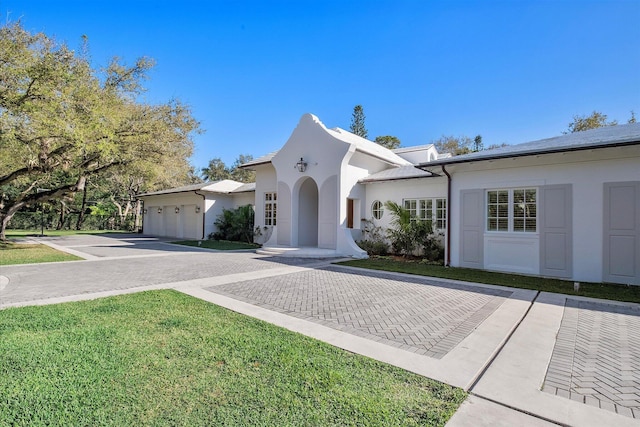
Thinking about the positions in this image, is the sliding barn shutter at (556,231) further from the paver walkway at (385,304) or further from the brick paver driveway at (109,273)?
A: the brick paver driveway at (109,273)

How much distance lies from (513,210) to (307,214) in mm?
10797

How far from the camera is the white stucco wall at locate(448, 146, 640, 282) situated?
9.03 meters

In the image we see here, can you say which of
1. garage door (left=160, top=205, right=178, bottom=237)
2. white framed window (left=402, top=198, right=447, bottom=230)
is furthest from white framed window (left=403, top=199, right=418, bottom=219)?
garage door (left=160, top=205, right=178, bottom=237)

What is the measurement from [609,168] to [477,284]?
516 centimetres

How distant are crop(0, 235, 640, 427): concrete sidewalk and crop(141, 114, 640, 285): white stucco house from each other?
117 inches

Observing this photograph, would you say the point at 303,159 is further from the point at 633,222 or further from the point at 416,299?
the point at 633,222

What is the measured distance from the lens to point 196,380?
3.33 metres

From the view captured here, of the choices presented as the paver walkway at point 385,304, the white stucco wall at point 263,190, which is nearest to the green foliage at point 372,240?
the paver walkway at point 385,304

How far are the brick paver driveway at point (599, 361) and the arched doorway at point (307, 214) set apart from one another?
1334cm

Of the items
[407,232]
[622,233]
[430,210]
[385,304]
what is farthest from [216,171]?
[622,233]

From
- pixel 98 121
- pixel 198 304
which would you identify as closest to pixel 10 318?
pixel 198 304

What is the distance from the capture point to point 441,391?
3209 millimetres

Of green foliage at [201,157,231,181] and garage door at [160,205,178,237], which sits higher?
green foliage at [201,157,231,181]

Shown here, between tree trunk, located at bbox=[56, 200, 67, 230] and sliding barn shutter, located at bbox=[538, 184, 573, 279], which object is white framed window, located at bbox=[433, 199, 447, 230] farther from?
tree trunk, located at bbox=[56, 200, 67, 230]
